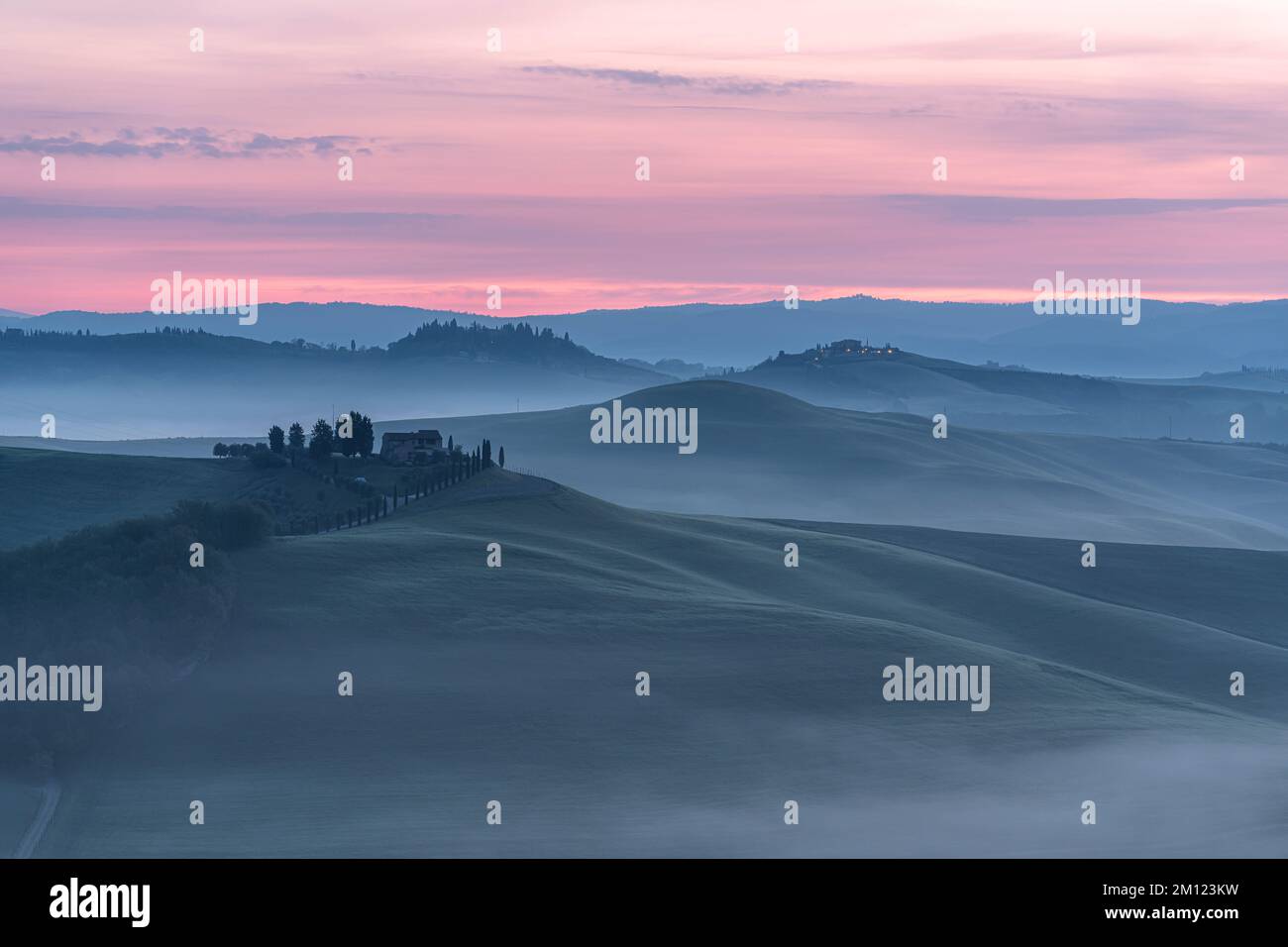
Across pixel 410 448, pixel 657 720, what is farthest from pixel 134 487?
pixel 657 720

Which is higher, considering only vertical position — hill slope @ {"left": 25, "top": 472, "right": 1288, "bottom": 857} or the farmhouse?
the farmhouse

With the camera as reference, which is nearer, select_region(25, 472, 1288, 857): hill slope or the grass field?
select_region(25, 472, 1288, 857): hill slope

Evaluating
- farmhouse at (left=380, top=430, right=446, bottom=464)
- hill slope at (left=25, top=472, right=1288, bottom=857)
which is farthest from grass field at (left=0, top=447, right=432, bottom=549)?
hill slope at (left=25, top=472, right=1288, bottom=857)

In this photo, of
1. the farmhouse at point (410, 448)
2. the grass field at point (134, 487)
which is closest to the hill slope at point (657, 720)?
the grass field at point (134, 487)

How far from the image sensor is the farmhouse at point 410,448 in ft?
331

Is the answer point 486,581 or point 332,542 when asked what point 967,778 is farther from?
point 332,542

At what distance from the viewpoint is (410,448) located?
10469 centimetres

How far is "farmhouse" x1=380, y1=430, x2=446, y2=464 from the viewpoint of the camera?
100938mm

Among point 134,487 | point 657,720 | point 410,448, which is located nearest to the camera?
point 657,720

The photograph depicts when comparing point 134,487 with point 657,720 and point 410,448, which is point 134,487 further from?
point 657,720

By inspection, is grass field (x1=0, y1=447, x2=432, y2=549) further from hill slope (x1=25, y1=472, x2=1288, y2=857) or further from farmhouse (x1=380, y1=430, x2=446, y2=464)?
hill slope (x1=25, y1=472, x2=1288, y2=857)

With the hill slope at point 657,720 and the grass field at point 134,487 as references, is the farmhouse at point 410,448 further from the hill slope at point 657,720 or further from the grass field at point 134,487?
the hill slope at point 657,720
